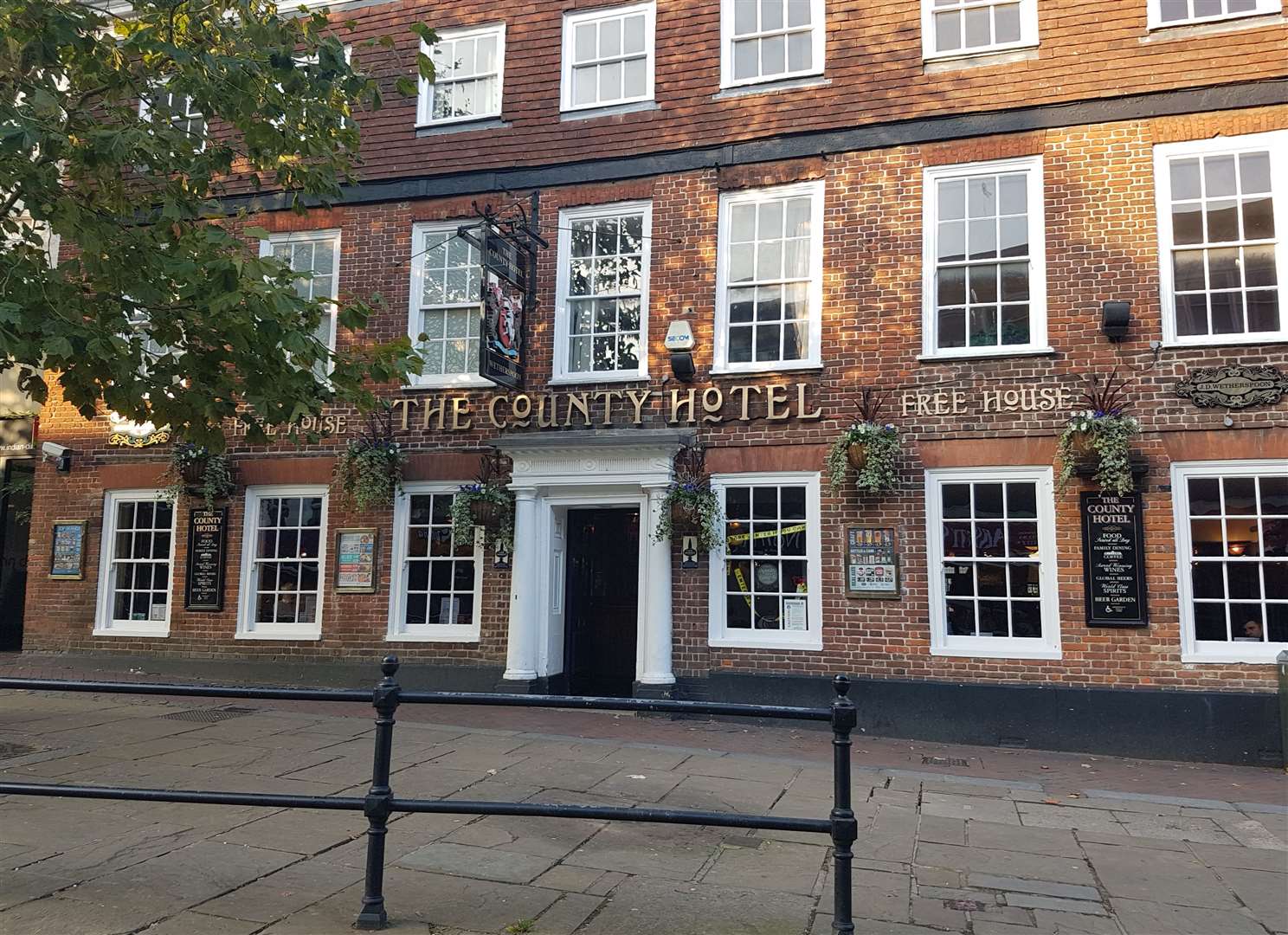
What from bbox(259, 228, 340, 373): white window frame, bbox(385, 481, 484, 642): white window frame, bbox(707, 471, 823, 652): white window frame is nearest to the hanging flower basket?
bbox(259, 228, 340, 373): white window frame

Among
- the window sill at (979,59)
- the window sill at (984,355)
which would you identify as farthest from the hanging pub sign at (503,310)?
the window sill at (979,59)

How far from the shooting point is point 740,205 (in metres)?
11.3

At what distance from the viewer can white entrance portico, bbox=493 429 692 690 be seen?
10.7m

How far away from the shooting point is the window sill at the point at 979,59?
1029 centimetres

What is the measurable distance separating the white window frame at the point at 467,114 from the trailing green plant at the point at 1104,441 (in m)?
7.88

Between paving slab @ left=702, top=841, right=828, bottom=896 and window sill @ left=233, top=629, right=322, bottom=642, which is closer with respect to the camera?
paving slab @ left=702, top=841, right=828, bottom=896

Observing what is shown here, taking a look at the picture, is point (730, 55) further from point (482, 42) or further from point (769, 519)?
point (769, 519)

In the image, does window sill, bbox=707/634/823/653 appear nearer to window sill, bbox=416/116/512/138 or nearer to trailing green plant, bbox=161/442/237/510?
trailing green plant, bbox=161/442/237/510

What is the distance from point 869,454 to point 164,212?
22.2 feet

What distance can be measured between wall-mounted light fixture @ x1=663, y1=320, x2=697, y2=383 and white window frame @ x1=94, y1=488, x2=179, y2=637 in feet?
23.5

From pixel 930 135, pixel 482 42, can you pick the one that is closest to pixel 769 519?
pixel 930 135

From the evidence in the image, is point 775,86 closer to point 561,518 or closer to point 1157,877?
point 561,518

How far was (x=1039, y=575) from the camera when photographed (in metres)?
9.75

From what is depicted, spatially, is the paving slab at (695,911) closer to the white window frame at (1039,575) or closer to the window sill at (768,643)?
the window sill at (768,643)
